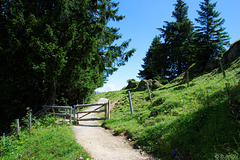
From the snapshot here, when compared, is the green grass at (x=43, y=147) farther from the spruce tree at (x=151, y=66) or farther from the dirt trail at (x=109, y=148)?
the spruce tree at (x=151, y=66)

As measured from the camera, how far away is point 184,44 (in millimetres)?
25953

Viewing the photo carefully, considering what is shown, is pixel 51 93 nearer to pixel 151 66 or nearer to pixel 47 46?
pixel 47 46

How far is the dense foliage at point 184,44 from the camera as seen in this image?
73.0 feet

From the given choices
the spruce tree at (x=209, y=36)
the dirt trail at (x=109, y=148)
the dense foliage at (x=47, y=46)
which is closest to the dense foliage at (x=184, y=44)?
the spruce tree at (x=209, y=36)

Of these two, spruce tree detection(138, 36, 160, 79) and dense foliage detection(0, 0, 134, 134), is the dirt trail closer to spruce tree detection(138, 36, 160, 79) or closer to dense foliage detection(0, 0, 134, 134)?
dense foliage detection(0, 0, 134, 134)

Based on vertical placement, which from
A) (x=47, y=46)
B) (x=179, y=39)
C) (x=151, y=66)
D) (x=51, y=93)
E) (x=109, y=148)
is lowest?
(x=109, y=148)

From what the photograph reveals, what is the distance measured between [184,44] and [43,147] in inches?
1090

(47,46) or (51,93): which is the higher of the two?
(47,46)

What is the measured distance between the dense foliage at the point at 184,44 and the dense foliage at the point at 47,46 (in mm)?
16625

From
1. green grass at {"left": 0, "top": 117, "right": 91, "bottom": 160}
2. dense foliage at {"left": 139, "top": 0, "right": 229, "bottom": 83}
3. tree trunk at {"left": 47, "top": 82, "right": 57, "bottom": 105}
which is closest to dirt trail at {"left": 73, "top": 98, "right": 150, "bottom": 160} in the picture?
green grass at {"left": 0, "top": 117, "right": 91, "bottom": 160}

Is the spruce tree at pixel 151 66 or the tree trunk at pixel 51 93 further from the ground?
the spruce tree at pixel 151 66

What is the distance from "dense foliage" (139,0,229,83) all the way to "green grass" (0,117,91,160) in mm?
23666

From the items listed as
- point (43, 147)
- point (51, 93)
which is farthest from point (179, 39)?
point (43, 147)

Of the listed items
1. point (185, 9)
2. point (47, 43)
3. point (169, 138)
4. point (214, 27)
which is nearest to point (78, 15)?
point (47, 43)
